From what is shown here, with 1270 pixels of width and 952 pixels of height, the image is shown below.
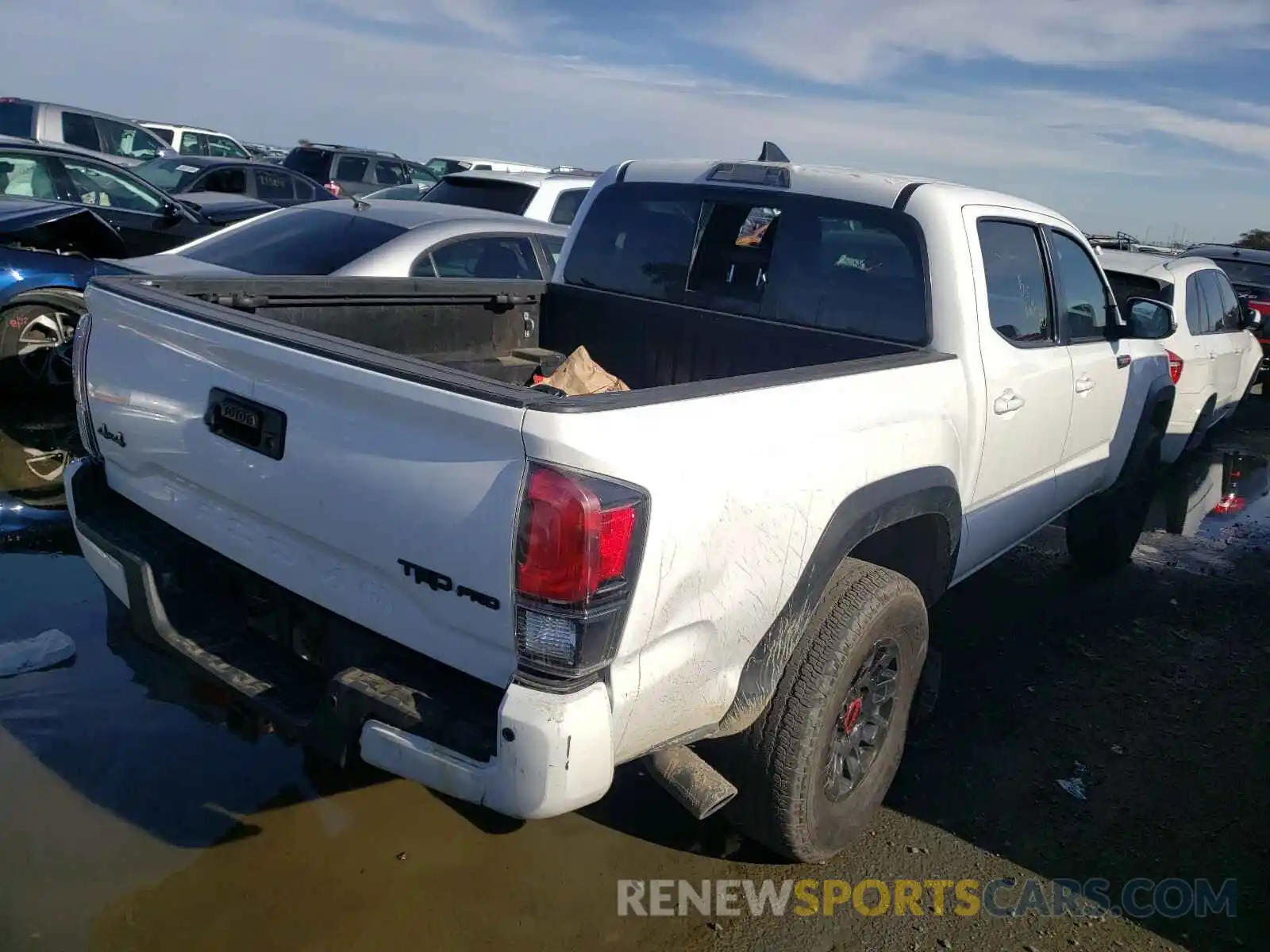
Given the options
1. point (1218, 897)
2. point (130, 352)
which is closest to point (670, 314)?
point (130, 352)

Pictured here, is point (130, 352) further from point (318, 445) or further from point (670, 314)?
point (670, 314)

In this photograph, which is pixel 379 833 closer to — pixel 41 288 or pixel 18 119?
pixel 41 288

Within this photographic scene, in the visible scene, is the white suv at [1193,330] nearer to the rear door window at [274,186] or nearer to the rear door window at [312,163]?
the rear door window at [274,186]

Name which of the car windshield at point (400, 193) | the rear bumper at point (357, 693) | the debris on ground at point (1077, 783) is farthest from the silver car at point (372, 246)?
the car windshield at point (400, 193)

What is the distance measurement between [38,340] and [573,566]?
593 centimetres

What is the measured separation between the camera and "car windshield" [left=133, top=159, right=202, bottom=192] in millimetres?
14211

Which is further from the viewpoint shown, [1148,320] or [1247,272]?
[1247,272]

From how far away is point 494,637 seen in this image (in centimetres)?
217

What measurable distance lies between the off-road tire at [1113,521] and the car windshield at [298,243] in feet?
14.3

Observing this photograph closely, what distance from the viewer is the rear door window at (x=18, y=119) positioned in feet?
42.5

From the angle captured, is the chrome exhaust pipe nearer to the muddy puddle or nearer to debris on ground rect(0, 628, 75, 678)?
the muddy puddle

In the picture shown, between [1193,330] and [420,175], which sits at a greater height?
[420,175]

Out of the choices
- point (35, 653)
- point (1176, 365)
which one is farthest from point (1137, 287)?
point (35, 653)

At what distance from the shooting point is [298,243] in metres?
6.41
